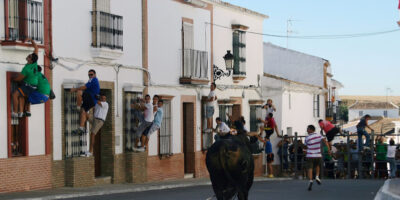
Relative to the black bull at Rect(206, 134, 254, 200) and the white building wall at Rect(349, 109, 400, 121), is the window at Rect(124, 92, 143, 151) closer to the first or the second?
the black bull at Rect(206, 134, 254, 200)

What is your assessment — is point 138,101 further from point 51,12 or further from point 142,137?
point 51,12

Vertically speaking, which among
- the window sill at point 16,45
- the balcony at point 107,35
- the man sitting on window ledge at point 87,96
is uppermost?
the balcony at point 107,35

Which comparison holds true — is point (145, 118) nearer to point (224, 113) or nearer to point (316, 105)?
point (224, 113)

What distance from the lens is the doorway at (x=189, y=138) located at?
30.0 metres

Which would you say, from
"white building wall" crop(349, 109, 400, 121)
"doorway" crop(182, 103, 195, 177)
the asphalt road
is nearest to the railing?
"doorway" crop(182, 103, 195, 177)

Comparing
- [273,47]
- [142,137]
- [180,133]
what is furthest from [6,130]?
[273,47]

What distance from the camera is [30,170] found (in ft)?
66.6

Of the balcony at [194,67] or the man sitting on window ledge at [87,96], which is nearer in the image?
the man sitting on window ledge at [87,96]

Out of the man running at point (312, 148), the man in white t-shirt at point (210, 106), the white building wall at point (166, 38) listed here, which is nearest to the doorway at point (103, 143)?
the white building wall at point (166, 38)

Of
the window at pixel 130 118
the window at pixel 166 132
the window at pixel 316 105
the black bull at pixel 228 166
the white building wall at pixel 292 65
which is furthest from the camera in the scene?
the white building wall at pixel 292 65

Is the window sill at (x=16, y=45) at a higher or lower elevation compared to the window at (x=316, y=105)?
higher

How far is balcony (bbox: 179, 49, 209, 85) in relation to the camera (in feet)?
95.3

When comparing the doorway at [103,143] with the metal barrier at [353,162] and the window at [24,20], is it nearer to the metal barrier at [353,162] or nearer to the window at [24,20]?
the window at [24,20]

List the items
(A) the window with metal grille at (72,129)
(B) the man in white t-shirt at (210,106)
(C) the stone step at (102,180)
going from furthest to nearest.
A: (B) the man in white t-shirt at (210,106) < (C) the stone step at (102,180) < (A) the window with metal grille at (72,129)
